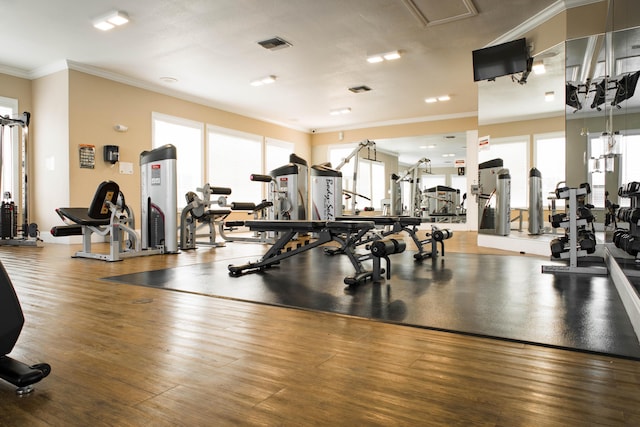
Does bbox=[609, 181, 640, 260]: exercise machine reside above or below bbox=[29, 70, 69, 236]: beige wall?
below

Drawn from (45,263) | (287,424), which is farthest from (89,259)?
(287,424)

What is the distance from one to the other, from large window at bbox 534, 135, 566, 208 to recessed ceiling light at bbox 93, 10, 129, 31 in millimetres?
5201

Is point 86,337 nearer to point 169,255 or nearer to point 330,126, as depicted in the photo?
point 169,255

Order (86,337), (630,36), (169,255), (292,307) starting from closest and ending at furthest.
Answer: (86,337) → (292,307) → (630,36) → (169,255)

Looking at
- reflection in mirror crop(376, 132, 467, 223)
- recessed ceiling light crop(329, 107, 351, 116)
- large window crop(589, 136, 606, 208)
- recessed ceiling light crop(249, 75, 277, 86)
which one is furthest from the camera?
reflection in mirror crop(376, 132, 467, 223)

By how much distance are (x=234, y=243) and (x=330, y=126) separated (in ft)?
18.7

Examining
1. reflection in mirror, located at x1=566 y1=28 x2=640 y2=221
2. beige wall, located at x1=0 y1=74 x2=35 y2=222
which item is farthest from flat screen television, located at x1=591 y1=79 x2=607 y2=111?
beige wall, located at x1=0 y1=74 x2=35 y2=222

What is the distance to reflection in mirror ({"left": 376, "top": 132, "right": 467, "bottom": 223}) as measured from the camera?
10.7m

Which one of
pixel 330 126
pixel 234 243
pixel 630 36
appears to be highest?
pixel 330 126

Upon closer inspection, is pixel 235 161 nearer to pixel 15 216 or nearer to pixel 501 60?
pixel 15 216

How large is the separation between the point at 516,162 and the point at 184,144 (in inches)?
239

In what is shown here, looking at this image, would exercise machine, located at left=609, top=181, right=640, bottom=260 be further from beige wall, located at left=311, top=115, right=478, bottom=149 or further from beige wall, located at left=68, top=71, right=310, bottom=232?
beige wall, located at left=311, top=115, right=478, bottom=149

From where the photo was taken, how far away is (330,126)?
11422mm

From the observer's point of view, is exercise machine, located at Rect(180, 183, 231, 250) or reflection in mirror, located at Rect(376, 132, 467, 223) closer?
exercise machine, located at Rect(180, 183, 231, 250)
